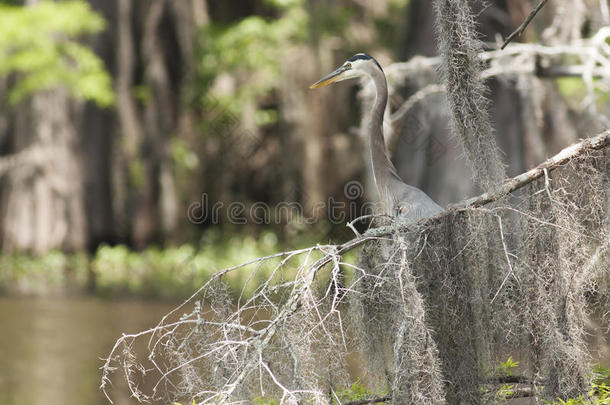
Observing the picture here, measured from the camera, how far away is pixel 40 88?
1334 centimetres

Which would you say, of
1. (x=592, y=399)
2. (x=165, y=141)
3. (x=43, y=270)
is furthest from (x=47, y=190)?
(x=592, y=399)

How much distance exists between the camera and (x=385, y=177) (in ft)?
12.1

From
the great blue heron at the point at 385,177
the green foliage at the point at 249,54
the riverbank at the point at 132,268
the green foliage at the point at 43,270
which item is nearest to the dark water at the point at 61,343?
the riverbank at the point at 132,268

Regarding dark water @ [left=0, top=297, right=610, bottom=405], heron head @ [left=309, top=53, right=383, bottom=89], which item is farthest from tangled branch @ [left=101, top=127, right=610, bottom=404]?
dark water @ [left=0, top=297, right=610, bottom=405]

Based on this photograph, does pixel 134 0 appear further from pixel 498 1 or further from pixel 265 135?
pixel 498 1

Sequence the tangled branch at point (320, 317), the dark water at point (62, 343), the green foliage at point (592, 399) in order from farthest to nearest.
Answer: the dark water at point (62, 343)
the green foliage at point (592, 399)
the tangled branch at point (320, 317)

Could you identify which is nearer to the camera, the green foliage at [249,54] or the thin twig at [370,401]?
the thin twig at [370,401]

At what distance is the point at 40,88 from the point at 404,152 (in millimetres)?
6880

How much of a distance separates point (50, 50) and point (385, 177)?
10194 millimetres

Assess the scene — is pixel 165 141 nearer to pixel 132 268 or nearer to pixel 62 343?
pixel 132 268

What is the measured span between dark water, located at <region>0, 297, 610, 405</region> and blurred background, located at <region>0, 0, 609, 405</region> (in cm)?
9

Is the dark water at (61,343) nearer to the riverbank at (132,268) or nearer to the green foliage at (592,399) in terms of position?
the riverbank at (132,268)

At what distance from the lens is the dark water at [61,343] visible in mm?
6930

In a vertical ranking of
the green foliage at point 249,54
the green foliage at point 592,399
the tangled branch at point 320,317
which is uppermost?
the green foliage at point 249,54
